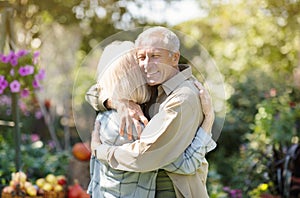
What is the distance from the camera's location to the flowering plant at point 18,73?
4.75m

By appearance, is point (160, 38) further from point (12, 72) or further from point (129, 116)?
point (12, 72)

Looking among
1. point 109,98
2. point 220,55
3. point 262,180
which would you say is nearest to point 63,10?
point 220,55

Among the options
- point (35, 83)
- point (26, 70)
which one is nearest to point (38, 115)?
point (35, 83)

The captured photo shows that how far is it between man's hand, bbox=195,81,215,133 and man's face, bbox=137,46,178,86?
132 mm

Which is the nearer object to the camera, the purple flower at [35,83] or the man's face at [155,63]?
the man's face at [155,63]

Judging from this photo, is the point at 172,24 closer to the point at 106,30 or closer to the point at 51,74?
the point at 106,30

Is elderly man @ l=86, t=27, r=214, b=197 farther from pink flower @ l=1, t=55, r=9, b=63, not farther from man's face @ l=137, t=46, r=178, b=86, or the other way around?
pink flower @ l=1, t=55, r=9, b=63

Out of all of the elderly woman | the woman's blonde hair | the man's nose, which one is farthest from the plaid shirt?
the man's nose

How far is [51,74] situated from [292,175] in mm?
5255

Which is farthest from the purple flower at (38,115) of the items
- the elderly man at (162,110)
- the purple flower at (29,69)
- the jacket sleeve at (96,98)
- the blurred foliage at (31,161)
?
the elderly man at (162,110)

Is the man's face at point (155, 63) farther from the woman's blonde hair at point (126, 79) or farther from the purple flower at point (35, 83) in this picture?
the purple flower at point (35, 83)

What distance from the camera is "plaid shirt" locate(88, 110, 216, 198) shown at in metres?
1.96

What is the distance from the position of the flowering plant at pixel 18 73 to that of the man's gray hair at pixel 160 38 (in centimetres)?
297

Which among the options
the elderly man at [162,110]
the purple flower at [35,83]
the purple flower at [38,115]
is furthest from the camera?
the purple flower at [38,115]
